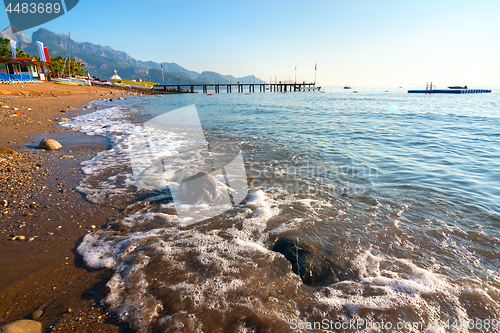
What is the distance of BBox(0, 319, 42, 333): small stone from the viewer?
203 cm

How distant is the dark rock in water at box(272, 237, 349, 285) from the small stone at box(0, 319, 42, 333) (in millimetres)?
2899

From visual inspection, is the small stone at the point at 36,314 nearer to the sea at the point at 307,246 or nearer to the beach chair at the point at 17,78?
the sea at the point at 307,246

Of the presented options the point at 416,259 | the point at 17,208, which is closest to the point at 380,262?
the point at 416,259

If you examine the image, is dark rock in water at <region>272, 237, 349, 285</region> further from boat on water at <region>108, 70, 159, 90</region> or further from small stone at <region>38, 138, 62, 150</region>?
boat on water at <region>108, 70, 159, 90</region>

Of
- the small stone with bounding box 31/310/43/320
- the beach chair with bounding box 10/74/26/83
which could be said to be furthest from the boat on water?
the small stone with bounding box 31/310/43/320

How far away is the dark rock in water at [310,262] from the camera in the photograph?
124 inches

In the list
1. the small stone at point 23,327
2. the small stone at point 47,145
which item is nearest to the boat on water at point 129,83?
the small stone at point 47,145

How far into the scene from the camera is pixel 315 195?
561 cm

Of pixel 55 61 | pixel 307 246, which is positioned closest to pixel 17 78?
pixel 55 61

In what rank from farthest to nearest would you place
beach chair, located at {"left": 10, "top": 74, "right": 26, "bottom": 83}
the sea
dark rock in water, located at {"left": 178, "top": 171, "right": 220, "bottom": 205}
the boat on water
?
1. the boat on water
2. beach chair, located at {"left": 10, "top": 74, "right": 26, "bottom": 83}
3. dark rock in water, located at {"left": 178, "top": 171, "right": 220, "bottom": 205}
4. the sea

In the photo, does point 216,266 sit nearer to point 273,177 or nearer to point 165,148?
point 273,177

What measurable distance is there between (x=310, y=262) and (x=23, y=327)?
10.7ft

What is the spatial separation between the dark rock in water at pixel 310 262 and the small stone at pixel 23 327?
290cm

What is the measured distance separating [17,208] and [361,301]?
6.05m
